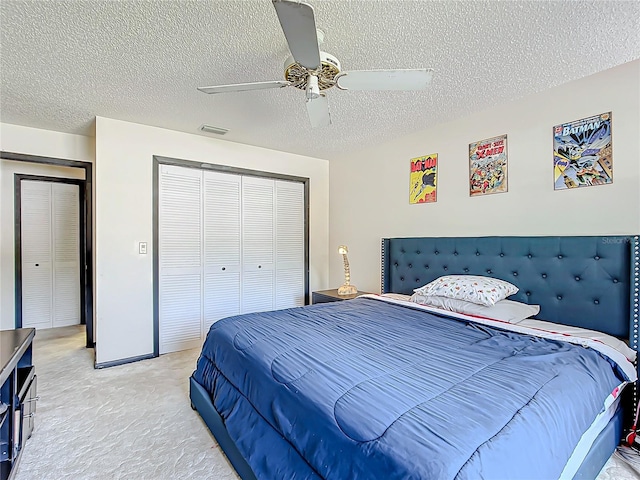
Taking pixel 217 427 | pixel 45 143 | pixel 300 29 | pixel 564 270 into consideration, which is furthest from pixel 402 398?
pixel 45 143

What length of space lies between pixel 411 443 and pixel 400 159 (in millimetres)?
3103

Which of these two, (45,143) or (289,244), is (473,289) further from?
(45,143)

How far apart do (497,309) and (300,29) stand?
7.02 feet

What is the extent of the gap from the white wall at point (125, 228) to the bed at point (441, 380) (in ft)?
4.60

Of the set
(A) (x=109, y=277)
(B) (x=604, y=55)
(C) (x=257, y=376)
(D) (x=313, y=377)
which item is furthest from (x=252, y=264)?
(B) (x=604, y=55)

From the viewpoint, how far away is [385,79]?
1.72 meters

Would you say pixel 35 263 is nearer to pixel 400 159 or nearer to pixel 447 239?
pixel 400 159

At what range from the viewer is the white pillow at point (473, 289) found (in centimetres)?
233

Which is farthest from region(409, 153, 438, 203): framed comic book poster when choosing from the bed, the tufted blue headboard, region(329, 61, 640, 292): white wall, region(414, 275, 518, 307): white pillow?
region(414, 275, 518, 307): white pillow

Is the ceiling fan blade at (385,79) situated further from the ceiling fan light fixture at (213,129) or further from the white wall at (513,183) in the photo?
the ceiling fan light fixture at (213,129)

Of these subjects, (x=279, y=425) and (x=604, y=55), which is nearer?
(x=279, y=425)

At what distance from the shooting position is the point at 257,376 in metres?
1.53

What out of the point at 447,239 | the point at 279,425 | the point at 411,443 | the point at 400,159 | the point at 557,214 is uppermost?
the point at 400,159

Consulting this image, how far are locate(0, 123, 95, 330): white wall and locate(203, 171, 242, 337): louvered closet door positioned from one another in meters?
1.36
